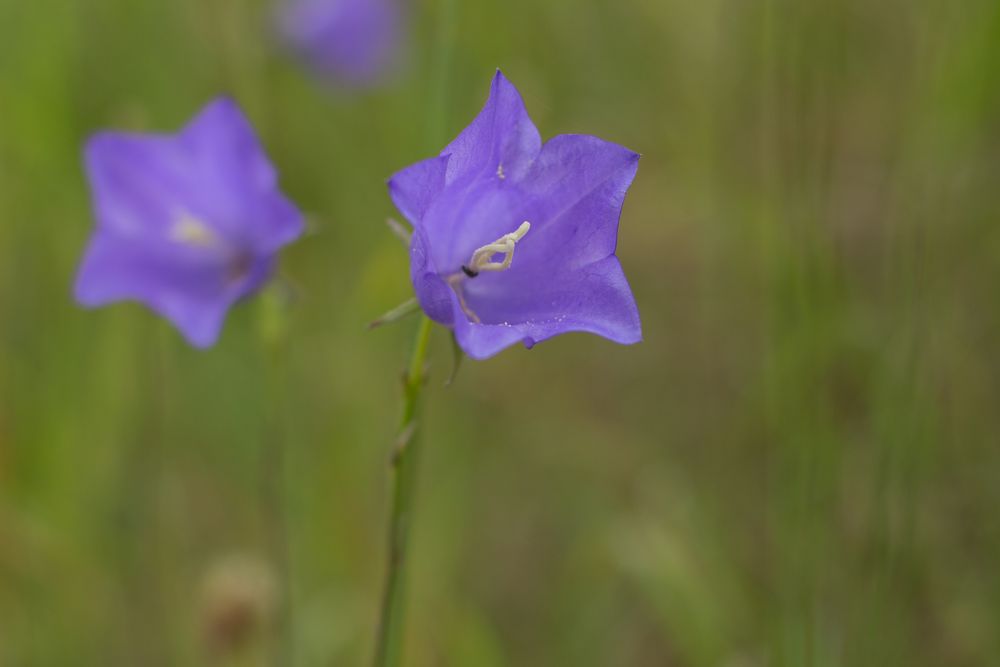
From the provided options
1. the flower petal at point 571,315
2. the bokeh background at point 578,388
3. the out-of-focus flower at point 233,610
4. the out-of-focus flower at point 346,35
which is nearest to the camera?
the flower petal at point 571,315

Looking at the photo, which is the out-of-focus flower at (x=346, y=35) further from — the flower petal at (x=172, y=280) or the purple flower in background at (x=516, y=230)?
the purple flower in background at (x=516, y=230)

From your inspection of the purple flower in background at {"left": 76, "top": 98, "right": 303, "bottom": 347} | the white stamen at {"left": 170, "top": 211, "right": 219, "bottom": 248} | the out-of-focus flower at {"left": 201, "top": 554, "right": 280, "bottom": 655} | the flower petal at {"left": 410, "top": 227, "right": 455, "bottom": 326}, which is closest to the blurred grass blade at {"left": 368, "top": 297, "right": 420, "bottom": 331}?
the flower petal at {"left": 410, "top": 227, "right": 455, "bottom": 326}

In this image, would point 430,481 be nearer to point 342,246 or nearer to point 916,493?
point 342,246

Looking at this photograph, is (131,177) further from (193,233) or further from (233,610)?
(233,610)

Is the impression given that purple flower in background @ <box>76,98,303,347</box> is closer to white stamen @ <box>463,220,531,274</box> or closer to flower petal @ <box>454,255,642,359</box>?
white stamen @ <box>463,220,531,274</box>

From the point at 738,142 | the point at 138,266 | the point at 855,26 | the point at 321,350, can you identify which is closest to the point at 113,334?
the point at 321,350

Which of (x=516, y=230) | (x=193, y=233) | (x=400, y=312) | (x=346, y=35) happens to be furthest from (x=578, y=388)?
(x=400, y=312)

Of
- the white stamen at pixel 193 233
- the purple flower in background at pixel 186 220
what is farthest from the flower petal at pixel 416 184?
the white stamen at pixel 193 233
